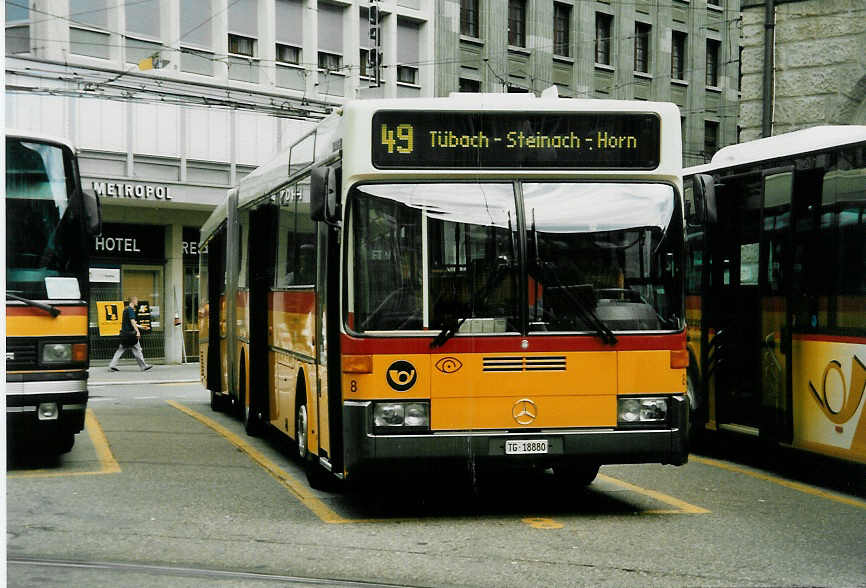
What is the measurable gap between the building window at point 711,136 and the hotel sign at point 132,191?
2214 cm

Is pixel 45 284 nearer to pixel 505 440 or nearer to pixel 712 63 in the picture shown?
pixel 505 440

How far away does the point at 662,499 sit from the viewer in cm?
1041

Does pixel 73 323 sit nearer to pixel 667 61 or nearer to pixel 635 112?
pixel 635 112

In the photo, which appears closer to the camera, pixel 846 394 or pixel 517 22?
pixel 846 394

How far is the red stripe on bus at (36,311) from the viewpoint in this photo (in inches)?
451

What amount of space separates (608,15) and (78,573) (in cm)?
3908

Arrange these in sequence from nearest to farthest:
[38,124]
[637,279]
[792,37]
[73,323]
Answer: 1. [637,279]
2. [73,323]
3. [792,37]
4. [38,124]

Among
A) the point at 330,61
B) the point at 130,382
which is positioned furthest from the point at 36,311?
the point at 330,61

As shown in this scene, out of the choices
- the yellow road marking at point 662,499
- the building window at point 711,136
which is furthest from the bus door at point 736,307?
the building window at point 711,136

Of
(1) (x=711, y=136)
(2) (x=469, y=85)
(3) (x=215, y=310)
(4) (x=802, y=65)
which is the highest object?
(2) (x=469, y=85)

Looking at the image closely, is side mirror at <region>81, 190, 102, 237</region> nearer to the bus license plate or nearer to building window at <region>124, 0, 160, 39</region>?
the bus license plate

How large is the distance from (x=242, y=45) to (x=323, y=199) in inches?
1027

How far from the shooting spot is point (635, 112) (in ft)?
31.2

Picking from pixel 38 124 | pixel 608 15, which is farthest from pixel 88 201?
pixel 608 15
